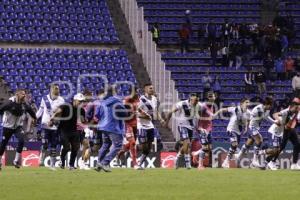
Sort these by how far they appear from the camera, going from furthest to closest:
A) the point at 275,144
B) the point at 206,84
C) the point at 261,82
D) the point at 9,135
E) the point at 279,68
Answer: the point at 279,68, the point at 261,82, the point at 206,84, the point at 275,144, the point at 9,135

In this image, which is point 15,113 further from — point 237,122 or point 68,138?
point 237,122

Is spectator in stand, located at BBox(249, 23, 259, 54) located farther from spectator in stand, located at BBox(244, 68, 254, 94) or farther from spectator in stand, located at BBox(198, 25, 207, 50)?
spectator in stand, located at BBox(244, 68, 254, 94)

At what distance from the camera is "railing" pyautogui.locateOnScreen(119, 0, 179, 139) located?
4441 centimetres

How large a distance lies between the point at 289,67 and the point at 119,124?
24773mm

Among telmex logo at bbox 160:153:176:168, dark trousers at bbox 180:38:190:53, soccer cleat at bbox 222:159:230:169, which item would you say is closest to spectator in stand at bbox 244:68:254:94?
dark trousers at bbox 180:38:190:53

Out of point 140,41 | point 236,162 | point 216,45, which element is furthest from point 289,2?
point 236,162

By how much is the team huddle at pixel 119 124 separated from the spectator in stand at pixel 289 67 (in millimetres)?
14643

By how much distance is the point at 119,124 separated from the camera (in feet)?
86.0

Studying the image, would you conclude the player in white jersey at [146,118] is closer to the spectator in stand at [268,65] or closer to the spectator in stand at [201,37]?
the spectator in stand at [268,65]

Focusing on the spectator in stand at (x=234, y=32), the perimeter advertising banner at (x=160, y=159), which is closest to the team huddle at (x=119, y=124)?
the perimeter advertising banner at (x=160, y=159)

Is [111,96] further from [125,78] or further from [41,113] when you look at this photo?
[125,78]

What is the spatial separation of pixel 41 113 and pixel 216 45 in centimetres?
1999

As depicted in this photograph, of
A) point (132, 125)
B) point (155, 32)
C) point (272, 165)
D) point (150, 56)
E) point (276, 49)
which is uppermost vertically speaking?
point (155, 32)

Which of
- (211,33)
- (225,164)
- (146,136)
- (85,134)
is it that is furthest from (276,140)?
(211,33)
